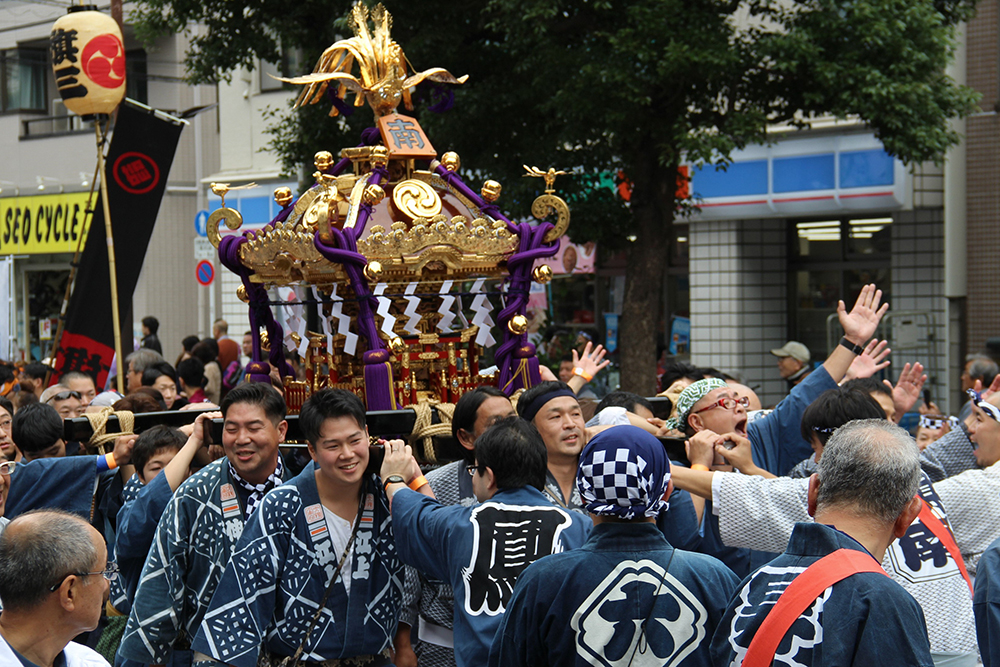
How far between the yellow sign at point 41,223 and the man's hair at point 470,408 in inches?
646

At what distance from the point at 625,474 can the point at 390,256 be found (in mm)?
3090

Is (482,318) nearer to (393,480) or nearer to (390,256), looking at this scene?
(390,256)

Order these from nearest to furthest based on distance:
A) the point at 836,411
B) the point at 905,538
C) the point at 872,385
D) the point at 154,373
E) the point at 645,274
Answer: the point at 905,538 → the point at 836,411 → the point at 872,385 → the point at 154,373 → the point at 645,274

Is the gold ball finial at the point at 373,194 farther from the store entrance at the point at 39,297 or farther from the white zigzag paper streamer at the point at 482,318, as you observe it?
the store entrance at the point at 39,297

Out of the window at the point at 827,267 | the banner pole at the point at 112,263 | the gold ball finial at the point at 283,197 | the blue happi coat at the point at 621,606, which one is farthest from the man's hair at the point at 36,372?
the window at the point at 827,267

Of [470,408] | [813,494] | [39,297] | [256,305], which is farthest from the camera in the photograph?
[39,297]

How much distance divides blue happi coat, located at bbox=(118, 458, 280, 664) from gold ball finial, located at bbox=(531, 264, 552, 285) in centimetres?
246

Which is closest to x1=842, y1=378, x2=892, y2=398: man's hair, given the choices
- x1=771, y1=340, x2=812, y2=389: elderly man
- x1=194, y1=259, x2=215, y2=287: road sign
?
x1=771, y1=340, x2=812, y2=389: elderly man

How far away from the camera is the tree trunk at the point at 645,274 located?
9.41 meters

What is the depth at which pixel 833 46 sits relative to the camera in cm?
858

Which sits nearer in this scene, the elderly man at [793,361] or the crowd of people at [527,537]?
the crowd of people at [527,537]

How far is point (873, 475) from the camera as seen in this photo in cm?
235

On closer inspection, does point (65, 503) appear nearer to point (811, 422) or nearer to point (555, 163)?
point (811, 422)

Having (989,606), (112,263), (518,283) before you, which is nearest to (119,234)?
(112,263)
